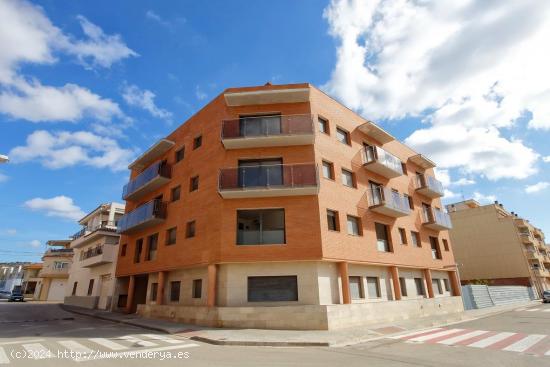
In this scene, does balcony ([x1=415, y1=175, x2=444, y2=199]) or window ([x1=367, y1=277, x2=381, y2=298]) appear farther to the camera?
balcony ([x1=415, y1=175, x2=444, y2=199])

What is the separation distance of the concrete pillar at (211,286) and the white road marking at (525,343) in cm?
1102

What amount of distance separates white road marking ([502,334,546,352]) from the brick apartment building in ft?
18.8

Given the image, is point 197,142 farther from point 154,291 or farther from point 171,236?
point 154,291

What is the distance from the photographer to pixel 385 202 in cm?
1752

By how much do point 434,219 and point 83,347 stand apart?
22586mm

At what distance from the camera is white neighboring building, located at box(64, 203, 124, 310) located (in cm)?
2566

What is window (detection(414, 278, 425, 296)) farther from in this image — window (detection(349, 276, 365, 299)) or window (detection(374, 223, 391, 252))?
window (detection(349, 276, 365, 299))

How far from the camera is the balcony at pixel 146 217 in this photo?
1936cm

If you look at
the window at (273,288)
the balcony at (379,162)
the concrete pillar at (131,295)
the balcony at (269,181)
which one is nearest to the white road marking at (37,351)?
the window at (273,288)

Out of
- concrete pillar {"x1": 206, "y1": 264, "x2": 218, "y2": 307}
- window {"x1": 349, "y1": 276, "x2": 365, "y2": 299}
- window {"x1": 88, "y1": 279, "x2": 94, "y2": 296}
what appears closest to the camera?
concrete pillar {"x1": 206, "y1": 264, "x2": 218, "y2": 307}

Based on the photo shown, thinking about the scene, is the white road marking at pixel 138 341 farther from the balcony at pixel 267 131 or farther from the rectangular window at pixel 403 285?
the rectangular window at pixel 403 285

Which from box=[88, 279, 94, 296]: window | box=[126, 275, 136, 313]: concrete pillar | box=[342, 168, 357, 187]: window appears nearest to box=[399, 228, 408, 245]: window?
box=[342, 168, 357, 187]: window

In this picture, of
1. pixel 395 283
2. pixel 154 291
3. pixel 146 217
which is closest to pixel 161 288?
pixel 154 291

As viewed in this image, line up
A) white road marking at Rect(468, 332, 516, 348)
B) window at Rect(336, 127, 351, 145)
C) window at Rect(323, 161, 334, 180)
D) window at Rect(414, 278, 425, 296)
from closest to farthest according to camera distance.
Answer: white road marking at Rect(468, 332, 516, 348) → window at Rect(323, 161, 334, 180) → window at Rect(336, 127, 351, 145) → window at Rect(414, 278, 425, 296)
